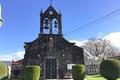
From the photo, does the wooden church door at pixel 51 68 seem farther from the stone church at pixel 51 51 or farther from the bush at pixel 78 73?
the bush at pixel 78 73

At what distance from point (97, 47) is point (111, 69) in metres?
39.6

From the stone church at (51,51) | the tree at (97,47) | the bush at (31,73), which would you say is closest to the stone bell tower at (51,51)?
the stone church at (51,51)

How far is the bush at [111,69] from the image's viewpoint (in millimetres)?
22575

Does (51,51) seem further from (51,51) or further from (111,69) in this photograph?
(111,69)

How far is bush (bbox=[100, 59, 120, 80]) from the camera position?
22575 mm

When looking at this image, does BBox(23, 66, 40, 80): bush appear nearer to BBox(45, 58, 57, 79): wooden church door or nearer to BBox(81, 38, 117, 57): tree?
BBox(45, 58, 57, 79): wooden church door

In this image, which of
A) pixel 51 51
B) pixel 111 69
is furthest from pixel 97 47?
pixel 111 69

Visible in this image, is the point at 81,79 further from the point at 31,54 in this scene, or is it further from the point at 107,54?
the point at 107,54

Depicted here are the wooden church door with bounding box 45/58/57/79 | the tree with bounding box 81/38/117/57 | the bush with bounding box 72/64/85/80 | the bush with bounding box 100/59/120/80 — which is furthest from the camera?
the tree with bounding box 81/38/117/57

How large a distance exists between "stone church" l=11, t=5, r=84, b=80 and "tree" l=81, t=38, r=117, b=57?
112 feet

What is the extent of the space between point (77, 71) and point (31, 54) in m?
6.82

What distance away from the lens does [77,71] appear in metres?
24.4

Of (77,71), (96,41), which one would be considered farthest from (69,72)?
(96,41)

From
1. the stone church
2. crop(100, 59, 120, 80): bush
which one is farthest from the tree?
crop(100, 59, 120, 80): bush
